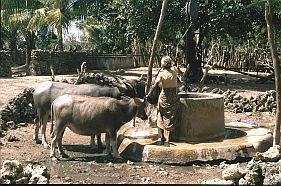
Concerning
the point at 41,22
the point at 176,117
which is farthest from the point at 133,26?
the point at 176,117

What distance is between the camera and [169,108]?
30.7ft

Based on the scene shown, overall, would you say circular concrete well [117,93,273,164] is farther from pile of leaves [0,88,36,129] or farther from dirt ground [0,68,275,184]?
pile of leaves [0,88,36,129]

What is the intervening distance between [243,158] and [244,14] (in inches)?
520

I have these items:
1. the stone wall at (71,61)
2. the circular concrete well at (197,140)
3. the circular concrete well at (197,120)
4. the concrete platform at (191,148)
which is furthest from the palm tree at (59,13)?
the circular concrete well at (197,120)

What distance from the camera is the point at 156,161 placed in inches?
349

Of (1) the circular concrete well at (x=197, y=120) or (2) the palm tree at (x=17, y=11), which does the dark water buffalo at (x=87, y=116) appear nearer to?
(1) the circular concrete well at (x=197, y=120)

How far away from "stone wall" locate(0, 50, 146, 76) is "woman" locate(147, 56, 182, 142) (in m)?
18.9

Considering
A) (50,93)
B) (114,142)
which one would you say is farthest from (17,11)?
(114,142)

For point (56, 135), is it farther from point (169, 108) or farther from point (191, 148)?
point (191, 148)

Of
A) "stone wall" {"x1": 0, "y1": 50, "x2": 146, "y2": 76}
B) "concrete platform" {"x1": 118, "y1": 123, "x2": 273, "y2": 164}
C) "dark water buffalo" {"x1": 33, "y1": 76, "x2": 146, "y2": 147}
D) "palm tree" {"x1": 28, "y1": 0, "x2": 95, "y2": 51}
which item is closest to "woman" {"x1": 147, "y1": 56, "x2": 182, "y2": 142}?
"concrete platform" {"x1": 118, "y1": 123, "x2": 273, "y2": 164}

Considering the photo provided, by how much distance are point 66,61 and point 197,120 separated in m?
22.0

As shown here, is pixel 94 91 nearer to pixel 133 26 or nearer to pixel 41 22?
pixel 133 26

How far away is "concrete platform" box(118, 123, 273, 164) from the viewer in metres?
8.78

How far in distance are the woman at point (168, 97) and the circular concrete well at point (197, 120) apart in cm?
25
